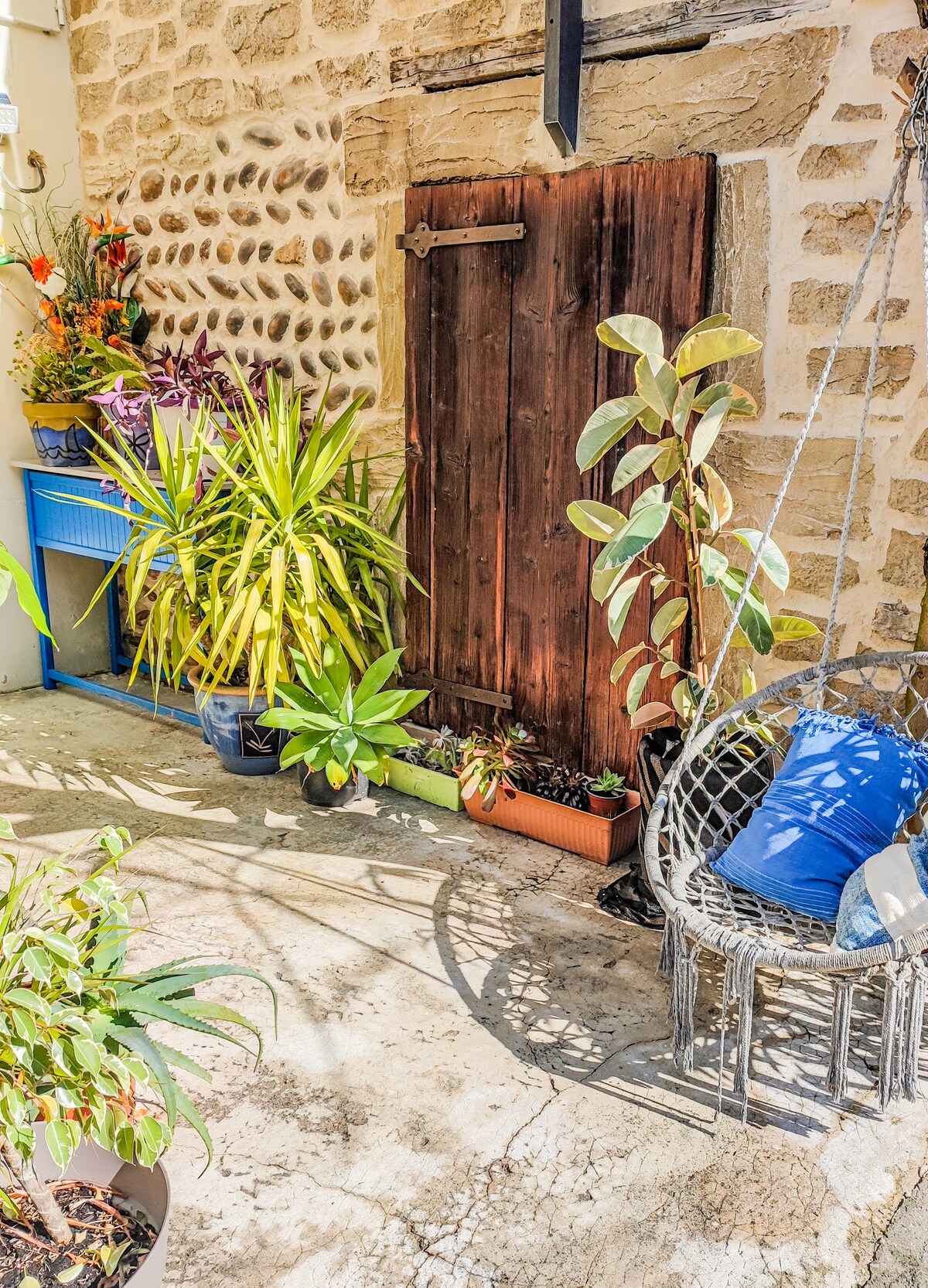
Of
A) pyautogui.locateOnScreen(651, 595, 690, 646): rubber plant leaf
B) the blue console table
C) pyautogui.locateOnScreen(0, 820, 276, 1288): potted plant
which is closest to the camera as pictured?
pyautogui.locateOnScreen(0, 820, 276, 1288): potted plant

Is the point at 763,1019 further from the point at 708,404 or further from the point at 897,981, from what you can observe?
the point at 708,404

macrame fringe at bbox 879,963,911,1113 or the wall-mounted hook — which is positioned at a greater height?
the wall-mounted hook

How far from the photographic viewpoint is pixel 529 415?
10.6 feet

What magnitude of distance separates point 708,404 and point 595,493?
65 centimetres

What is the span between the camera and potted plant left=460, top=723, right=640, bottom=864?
3092 millimetres

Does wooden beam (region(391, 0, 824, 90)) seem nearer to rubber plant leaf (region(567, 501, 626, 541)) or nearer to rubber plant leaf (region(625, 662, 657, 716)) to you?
rubber plant leaf (region(567, 501, 626, 541))

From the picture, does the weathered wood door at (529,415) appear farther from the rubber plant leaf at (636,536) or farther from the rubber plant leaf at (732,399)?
the rubber plant leaf at (636,536)

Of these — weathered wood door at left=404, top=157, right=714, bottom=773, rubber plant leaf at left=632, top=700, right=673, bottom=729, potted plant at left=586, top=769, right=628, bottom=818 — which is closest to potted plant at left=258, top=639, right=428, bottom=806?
weathered wood door at left=404, top=157, right=714, bottom=773

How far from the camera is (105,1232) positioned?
57.7 inches

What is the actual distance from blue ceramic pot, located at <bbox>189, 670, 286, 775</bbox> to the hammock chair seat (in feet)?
4.90

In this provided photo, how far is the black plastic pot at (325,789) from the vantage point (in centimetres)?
343

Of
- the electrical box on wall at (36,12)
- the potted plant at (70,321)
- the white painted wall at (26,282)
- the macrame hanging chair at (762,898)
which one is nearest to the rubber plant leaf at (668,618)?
the macrame hanging chair at (762,898)

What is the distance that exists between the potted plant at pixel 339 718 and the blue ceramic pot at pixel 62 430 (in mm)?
1658

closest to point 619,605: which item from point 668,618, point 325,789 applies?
point 668,618
